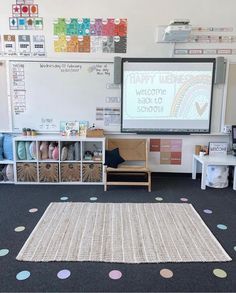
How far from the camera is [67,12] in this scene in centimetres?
371

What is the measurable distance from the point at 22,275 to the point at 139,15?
11.4 feet

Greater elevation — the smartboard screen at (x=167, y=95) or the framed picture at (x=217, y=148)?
the smartboard screen at (x=167, y=95)

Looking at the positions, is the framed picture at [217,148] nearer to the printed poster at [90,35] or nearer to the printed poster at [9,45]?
the printed poster at [90,35]

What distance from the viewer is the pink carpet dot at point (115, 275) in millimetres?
1820

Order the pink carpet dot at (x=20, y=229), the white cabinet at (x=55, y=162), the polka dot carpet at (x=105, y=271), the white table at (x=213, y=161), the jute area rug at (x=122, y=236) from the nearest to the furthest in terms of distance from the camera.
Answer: the polka dot carpet at (x=105, y=271), the jute area rug at (x=122, y=236), the pink carpet dot at (x=20, y=229), the white table at (x=213, y=161), the white cabinet at (x=55, y=162)

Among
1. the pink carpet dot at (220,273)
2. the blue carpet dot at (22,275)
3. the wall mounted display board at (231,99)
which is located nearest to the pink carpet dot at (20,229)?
the blue carpet dot at (22,275)

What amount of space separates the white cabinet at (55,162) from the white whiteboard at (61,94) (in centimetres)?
36

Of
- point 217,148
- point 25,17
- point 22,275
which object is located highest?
point 25,17

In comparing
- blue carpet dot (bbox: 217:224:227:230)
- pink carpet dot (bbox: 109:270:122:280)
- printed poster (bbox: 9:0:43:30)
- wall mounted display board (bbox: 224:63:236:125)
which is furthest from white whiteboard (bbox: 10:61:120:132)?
pink carpet dot (bbox: 109:270:122:280)

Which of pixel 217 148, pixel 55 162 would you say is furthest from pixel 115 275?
pixel 217 148

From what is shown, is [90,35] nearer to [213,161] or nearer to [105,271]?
[213,161]

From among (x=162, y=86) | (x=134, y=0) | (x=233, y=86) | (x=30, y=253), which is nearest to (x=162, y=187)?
(x=162, y=86)

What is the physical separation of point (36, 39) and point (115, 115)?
1.56m

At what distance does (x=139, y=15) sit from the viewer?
3.72m
